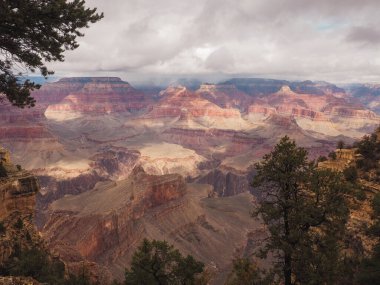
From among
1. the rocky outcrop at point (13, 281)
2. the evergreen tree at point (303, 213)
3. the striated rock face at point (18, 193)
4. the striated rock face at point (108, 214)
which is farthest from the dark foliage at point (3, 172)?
the striated rock face at point (108, 214)

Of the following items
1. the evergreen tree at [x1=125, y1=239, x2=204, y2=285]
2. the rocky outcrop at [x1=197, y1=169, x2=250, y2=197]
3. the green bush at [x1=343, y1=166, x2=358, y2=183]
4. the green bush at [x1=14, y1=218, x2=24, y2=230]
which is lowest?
the rocky outcrop at [x1=197, y1=169, x2=250, y2=197]

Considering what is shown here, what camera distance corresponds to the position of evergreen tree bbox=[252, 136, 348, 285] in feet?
64.6

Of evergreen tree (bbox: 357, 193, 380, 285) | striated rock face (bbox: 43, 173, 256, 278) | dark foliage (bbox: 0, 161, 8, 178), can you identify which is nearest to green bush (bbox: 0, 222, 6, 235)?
dark foliage (bbox: 0, 161, 8, 178)

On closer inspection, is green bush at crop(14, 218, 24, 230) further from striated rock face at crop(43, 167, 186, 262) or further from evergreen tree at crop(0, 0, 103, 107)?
striated rock face at crop(43, 167, 186, 262)

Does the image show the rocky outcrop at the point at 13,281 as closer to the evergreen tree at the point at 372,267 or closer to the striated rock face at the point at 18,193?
the striated rock face at the point at 18,193

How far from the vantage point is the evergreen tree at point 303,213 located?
19.7m

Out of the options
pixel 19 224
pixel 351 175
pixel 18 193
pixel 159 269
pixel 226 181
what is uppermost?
pixel 351 175

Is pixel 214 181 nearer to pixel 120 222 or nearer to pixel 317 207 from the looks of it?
pixel 120 222

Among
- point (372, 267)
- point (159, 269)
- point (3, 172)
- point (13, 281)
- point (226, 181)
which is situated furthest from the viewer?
point (226, 181)

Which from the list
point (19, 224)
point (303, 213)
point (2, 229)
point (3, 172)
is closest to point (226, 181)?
point (19, 224)

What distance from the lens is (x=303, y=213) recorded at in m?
19.8

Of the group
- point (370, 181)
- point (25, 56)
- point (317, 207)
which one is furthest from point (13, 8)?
point (370, 181)

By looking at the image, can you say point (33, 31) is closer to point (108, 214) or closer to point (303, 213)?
point (303, 213)

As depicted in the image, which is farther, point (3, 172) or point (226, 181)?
point (226, 181)
